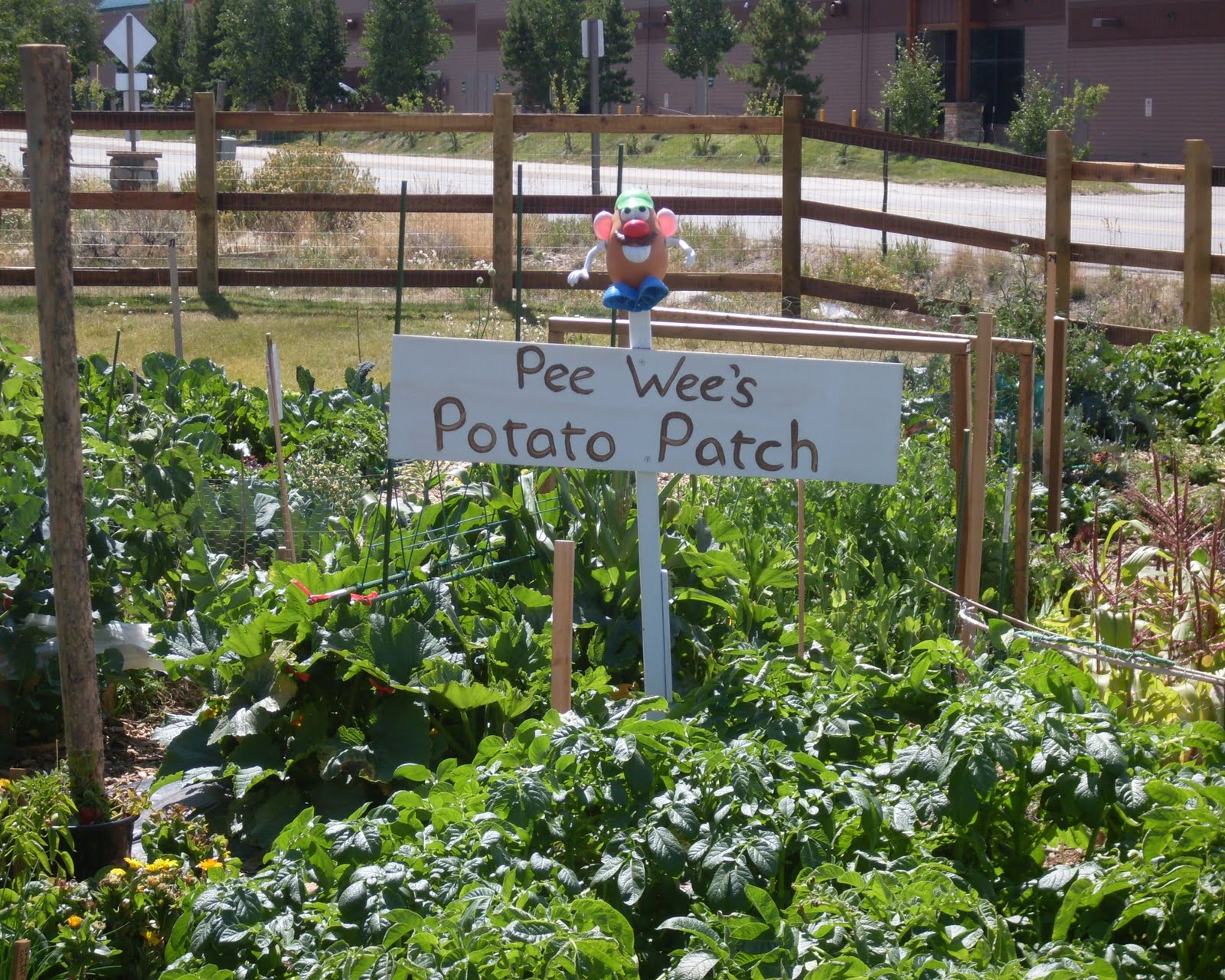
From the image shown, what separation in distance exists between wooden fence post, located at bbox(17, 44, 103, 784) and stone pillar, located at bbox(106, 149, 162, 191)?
1451 centimetres

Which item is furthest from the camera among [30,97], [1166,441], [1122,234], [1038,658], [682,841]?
[1122,234]

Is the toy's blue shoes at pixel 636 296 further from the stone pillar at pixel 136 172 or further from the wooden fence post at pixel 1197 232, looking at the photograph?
the stone pillar at pixel 136 172

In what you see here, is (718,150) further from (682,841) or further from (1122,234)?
(682,841)

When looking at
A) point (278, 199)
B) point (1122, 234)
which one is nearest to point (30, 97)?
point (278, 199)

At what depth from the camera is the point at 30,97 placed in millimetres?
2607

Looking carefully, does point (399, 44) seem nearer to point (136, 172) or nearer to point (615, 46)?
point (615, 46)

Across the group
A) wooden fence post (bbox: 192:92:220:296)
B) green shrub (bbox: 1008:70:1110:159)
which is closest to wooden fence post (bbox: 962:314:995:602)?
wooden fence post (bbox: 192:92:220:296)

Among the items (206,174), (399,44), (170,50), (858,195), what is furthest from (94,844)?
(170,50)

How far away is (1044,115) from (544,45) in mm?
15503

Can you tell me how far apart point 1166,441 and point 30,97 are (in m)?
5.48

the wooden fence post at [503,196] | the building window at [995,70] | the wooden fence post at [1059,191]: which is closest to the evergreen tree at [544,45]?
the building window at [995,70]

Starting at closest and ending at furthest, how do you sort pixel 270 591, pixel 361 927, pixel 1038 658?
1. pixel 361 927
2. pixel 1038 658
3. pixel 270 591

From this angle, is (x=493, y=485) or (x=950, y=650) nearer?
(x=950, y=650)

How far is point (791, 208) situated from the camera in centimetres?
1052
